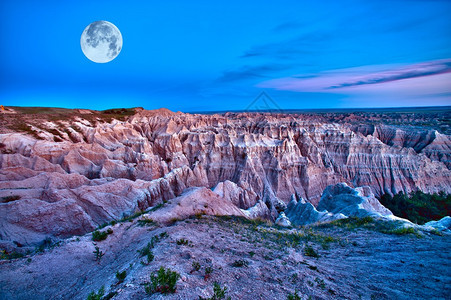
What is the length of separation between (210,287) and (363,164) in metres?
40.1

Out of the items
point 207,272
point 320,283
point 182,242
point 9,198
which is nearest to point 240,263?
point 207,272

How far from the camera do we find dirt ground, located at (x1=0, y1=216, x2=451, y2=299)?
5074 millimetres

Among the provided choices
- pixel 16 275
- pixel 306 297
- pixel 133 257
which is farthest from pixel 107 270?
pixel 306 297

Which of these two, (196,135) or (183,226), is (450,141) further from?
(183,226)

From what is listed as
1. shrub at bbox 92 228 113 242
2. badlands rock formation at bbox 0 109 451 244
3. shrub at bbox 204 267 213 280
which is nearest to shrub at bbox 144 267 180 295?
shrub at bbox 204 267 213 280

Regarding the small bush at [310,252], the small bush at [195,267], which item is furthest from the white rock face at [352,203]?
the small bush at [195,267]

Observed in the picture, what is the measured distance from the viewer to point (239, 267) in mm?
5934

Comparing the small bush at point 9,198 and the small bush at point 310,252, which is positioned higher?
the small bush at point 9,198

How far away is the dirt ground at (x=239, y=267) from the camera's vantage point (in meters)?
5.07

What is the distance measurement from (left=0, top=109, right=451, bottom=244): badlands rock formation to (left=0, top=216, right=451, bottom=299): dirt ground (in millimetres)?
5729

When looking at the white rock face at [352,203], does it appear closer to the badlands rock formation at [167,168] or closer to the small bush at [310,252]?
the badlands rock formation at [167,168]

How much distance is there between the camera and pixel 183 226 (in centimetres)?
940

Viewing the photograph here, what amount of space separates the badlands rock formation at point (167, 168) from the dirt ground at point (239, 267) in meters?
5.73

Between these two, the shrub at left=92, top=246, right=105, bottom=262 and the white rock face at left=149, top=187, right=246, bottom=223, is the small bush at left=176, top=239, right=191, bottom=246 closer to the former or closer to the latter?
the shrub at left=92, top=246, right=105, bottom=262
